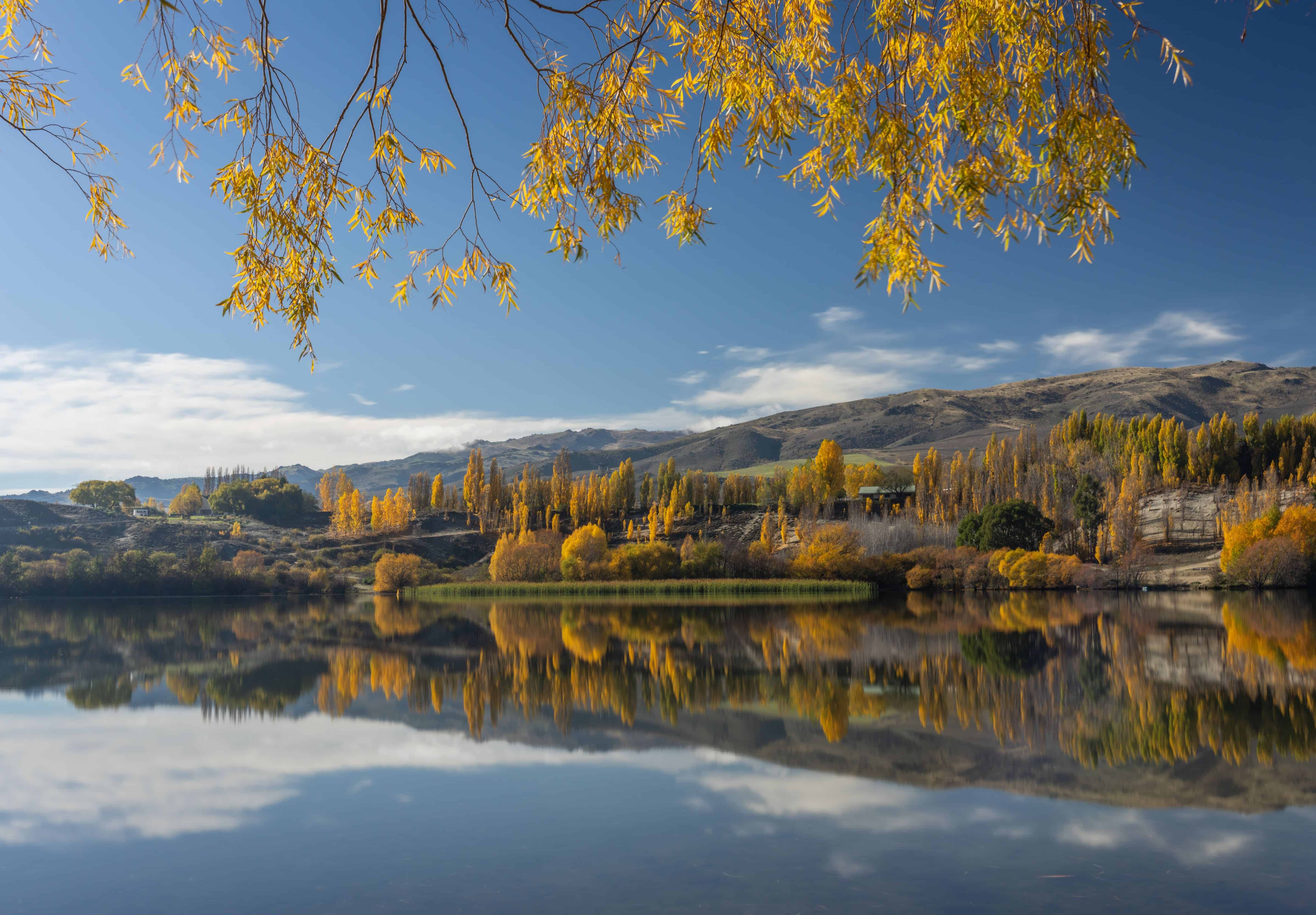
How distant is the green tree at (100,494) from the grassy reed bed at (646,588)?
3957 inches

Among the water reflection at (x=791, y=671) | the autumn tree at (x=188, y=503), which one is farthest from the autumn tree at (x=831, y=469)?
the autumn tree at (x=188, y=503)

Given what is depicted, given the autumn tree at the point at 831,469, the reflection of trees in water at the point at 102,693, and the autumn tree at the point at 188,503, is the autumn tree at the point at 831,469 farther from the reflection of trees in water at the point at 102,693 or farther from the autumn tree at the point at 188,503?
the autumn tree at the point at 188,503

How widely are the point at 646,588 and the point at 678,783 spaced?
59.5m

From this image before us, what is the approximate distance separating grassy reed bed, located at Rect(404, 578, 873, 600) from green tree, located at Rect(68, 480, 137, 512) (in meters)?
100

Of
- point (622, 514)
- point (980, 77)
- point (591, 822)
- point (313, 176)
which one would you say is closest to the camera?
point (980, 77)

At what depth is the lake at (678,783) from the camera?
23.7 feet

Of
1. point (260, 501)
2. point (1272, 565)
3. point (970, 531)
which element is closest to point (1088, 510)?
point (970, 531)

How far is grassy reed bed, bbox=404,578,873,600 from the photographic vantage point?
6288 centimetres

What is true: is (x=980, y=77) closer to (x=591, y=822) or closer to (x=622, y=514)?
(x=591, y=822)

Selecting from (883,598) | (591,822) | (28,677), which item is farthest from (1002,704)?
(883,598)

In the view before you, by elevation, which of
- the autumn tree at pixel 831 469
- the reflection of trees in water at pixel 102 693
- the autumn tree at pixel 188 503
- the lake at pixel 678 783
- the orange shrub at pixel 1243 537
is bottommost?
the reflection of trees in water at pixel 102 693

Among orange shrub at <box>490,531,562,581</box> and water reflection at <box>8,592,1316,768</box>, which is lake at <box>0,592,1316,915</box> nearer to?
water reflection at <box>8,592,1316,768</box>

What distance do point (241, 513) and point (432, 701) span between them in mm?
137684

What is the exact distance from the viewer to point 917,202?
219 inches
